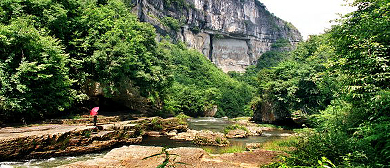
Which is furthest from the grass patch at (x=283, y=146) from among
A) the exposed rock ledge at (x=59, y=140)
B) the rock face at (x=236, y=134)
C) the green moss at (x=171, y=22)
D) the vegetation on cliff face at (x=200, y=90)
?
the green moss at (x=171, y=22)

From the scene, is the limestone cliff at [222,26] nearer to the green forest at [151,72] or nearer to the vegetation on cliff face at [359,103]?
the green forest at [151,72]

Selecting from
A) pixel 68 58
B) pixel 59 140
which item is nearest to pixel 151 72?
pixel 68 58

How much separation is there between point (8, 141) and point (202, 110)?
42.2m

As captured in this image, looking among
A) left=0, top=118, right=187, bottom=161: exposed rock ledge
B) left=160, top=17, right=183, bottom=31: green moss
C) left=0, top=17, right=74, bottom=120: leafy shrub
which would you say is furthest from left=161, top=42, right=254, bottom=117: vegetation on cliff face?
left=0, top=17, right=74, bottom=120: leafy shrub

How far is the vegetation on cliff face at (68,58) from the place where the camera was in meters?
10.8

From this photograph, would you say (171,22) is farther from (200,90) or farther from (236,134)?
(236,134)

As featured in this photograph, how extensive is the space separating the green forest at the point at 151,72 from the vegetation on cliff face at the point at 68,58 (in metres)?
0.06

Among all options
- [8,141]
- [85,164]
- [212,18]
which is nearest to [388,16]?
[85,164]

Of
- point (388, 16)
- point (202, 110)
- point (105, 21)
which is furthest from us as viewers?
point (202, 110)

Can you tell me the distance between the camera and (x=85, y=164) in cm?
602

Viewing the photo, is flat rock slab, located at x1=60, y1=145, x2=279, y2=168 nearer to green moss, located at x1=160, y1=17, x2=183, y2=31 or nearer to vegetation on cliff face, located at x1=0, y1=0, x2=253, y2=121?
vegetation on cliff face, located at x1=0, y1=0, x2=253, y2=121

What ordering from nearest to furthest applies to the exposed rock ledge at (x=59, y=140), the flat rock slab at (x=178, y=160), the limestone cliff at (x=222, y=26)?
the flat rock slab at (x=178, y=160), the exposed rock ledge at (x=59, y=140), the limestone cliff at (x=222, y=26)

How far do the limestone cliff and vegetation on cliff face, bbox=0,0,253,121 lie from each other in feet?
154

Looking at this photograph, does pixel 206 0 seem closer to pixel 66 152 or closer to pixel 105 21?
pixel 105 21
